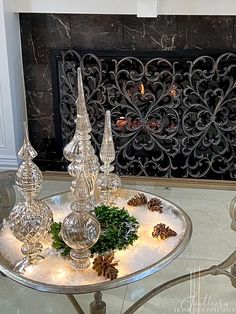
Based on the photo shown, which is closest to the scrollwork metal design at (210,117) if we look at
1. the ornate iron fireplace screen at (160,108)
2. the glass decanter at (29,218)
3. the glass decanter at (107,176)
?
the ornate iron fireplace screen at (160,108)

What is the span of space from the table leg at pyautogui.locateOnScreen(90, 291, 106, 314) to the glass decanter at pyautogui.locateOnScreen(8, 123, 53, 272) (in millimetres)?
206

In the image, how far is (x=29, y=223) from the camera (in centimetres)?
129

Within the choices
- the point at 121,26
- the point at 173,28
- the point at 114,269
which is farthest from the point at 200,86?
the point at 114,269

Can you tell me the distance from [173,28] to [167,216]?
1477mm

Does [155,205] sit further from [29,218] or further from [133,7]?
[133,7]

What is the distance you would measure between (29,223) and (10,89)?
158cm

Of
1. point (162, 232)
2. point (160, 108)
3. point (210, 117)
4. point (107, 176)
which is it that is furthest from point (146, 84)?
point (162, 232)

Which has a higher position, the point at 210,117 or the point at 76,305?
the point at 210,117

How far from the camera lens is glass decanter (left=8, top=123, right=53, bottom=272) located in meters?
1.29

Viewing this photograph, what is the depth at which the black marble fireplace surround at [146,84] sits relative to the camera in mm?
2662

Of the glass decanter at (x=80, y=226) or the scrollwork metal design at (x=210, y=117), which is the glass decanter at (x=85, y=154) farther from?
the scrollwork metal design at (x=210, y=117)

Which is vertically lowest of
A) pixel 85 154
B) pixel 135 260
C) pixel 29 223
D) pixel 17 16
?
pixel 135 260

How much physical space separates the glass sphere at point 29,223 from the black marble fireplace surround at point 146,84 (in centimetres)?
154

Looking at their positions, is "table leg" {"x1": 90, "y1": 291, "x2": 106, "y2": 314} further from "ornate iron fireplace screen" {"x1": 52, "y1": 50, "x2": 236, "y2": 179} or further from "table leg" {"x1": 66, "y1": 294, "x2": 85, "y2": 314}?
"ornate iron fireplace screen" {"x1": 52, "y1": 50, "x2": 236, "y2": 179}
